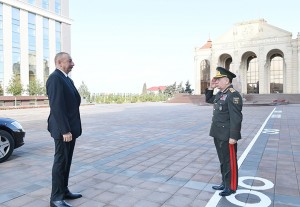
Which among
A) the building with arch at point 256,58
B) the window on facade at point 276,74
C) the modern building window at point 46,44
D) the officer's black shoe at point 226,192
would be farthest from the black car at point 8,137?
the window on facade at point 276,74

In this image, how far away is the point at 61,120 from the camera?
11.3ft

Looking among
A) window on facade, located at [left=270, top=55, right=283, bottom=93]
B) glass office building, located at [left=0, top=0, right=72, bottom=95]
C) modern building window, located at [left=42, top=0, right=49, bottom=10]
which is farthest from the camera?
window on facade, located at [left=270, top=55, right=283, bottom=93]

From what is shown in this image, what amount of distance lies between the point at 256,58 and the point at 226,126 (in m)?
56.7

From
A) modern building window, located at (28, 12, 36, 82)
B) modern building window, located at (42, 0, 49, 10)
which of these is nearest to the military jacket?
modern building window, located at (28, 12, 36, 82)

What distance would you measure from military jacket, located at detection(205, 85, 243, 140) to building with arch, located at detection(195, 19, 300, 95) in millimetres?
44912

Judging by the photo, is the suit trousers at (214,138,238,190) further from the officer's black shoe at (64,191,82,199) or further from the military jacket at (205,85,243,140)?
the officer's black shoe at (64,191,82,199)

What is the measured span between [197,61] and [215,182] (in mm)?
56318

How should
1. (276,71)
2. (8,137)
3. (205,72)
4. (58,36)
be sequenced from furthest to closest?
(205,72) → (276,71) → (58,36) → (8,137)

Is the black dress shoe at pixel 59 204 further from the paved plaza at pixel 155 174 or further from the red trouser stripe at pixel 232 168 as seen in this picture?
the red trouser stripe at pixel 232 168

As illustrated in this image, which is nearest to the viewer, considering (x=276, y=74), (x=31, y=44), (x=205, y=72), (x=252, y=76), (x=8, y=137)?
(x=8, y=137)

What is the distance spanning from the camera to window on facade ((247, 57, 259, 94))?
5538 cm

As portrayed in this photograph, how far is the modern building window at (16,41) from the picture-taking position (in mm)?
39531

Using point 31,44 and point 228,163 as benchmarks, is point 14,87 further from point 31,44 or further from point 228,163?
point 228,163

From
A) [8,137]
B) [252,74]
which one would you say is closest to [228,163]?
[8,137]
